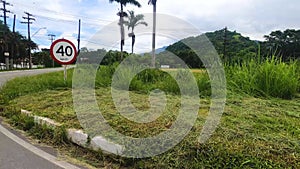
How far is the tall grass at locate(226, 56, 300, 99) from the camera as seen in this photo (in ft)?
19.4

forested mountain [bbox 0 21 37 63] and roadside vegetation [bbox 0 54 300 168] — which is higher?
forested mountain [bbox 0 21 37 63]

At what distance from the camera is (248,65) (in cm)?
700

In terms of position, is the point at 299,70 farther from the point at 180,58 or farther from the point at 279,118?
the point at 279,118

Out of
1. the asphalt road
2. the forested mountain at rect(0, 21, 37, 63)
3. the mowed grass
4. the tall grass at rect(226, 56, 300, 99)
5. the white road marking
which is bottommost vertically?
the asphalt road

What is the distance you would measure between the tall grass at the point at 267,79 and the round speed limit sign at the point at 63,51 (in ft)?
13.9

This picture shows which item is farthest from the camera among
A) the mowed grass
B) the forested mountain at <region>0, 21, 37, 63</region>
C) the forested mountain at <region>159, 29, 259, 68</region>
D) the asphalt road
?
the forested mountain at <region>0, 21, 37, 63</region>

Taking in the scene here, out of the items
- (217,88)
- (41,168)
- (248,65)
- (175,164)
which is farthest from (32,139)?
(248,65)

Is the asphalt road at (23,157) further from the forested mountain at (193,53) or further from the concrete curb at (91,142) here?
the forested mountain at (193,53)

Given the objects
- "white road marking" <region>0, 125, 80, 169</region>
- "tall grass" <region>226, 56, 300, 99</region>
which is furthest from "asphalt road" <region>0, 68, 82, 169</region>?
"tall grass" <region>226, 56, 300, 99</region>

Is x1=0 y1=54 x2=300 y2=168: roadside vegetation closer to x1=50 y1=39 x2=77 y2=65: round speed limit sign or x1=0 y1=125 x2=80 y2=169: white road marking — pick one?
x1=0 y1=125 x2=80 y2=169: white road marking

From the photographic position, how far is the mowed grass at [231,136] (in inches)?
100

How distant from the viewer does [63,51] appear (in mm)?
7012

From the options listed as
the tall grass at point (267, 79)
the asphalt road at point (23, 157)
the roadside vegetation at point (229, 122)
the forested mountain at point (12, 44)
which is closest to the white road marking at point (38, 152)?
the asphalt road at point (23, 157)

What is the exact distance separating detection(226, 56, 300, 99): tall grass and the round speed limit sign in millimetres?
4224
